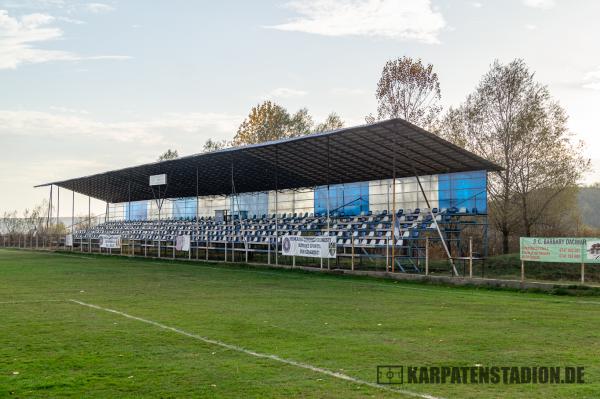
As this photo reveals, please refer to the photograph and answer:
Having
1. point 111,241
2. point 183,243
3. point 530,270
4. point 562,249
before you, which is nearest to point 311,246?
point 530,270

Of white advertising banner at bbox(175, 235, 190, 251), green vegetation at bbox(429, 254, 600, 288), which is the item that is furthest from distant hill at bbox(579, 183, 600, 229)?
white advertising banner at bbox(175, 235, 190, 251)

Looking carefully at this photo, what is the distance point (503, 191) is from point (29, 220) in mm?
55059

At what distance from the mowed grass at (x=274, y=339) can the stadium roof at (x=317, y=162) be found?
362 inches

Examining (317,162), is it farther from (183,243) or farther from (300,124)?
(300,124)

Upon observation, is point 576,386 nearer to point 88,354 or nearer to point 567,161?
point 88,354

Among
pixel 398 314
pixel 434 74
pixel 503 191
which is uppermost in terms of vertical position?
pixel 434 74

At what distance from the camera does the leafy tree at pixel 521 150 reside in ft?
119

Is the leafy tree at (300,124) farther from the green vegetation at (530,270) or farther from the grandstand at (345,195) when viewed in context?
the green vegetation at (530,270)

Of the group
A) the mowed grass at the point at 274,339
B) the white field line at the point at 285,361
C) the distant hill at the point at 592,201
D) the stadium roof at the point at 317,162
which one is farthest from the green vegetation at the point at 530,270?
the distant hill at the point at 592,201

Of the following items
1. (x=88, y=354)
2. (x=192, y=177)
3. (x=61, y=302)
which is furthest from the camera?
(x=192, y=177)

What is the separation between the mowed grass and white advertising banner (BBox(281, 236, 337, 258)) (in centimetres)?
655

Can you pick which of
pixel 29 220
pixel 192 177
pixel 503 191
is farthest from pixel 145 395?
pixel 29 220

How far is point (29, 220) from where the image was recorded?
71.6 metres

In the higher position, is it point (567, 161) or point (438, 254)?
point (567, 161)
